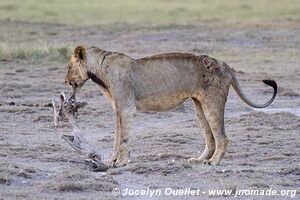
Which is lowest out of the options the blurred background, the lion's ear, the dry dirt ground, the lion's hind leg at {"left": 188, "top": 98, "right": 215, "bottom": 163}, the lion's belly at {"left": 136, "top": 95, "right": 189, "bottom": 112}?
the blurred background

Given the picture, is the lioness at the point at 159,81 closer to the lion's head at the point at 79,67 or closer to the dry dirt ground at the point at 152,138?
the lion's head at the point at 79,67

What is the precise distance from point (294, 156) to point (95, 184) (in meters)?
2.76

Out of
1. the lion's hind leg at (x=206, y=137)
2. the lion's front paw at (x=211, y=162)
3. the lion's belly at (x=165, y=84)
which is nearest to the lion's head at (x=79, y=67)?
the lion's belly at (x=165, y=84)

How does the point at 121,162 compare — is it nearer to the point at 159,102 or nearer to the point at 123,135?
→ the point at 123,135

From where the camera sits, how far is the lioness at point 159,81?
952cm

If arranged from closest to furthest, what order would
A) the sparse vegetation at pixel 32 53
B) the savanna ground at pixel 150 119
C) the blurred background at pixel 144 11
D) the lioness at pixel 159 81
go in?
the savanna ground at pixel 150 119 < the lioness at pixel 159 81 < the sparse vegetation at pixel 32 53 < the blurred background at pixel 144 11

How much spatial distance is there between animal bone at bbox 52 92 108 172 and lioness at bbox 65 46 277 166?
19cm

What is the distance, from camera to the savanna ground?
873 centimetres

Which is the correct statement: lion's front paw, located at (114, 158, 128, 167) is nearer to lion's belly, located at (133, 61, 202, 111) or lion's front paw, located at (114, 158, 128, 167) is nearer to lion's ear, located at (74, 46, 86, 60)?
lion's belly, located at (133, 61, 202, 111)

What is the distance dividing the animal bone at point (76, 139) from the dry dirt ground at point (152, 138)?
12cm

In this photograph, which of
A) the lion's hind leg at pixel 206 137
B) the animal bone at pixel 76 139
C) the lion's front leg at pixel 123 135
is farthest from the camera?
the lion's hind leg at pixel 206 137

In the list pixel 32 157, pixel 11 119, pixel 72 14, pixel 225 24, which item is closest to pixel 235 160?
pixel 32 157

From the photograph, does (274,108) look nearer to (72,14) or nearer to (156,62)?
(156,62)

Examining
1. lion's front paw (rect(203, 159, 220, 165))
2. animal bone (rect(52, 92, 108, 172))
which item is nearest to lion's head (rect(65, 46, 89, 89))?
animal bone (rect(52, 92, 108, 172))
